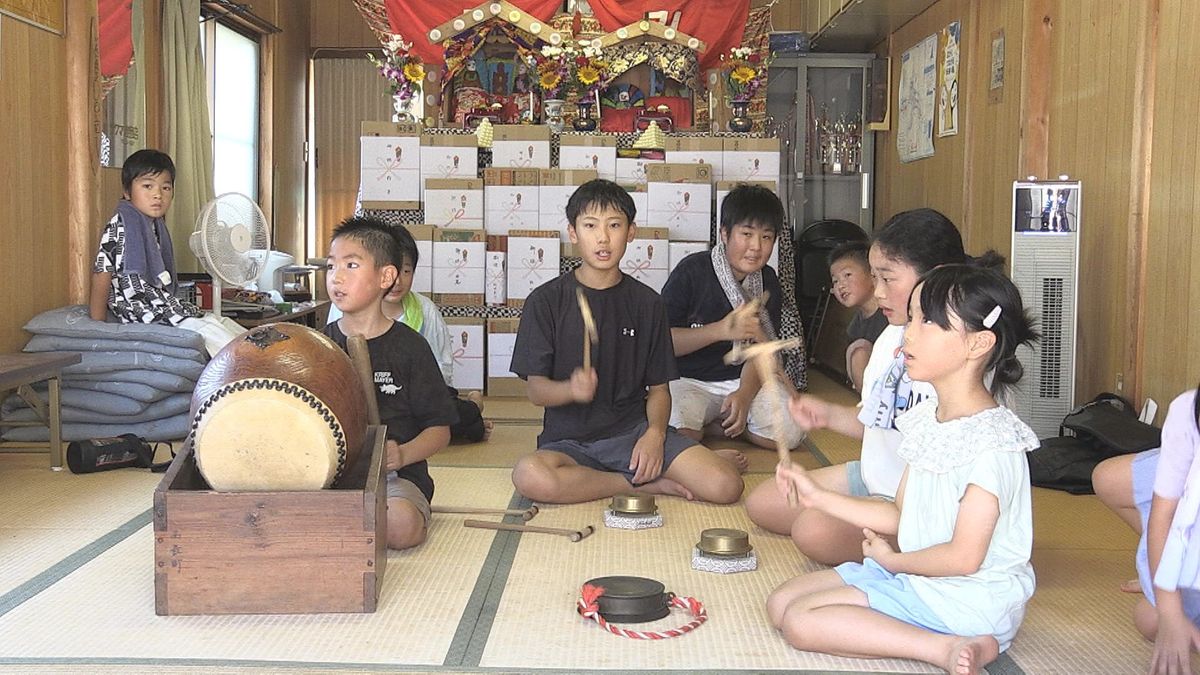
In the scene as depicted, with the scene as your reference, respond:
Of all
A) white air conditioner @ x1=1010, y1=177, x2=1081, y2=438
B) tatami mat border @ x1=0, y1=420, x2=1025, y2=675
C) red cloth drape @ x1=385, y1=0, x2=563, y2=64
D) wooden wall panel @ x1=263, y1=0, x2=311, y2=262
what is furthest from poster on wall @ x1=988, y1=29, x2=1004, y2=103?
wooden wall panel @ x1=263, y1=0, x2=311, y2=262

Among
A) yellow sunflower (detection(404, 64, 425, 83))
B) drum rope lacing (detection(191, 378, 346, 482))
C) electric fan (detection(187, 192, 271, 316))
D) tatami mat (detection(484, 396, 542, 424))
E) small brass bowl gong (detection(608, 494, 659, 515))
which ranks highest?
yellow sunflower (detection(404, 64, 425, 83))

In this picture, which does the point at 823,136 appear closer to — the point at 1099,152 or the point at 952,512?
the point at 1099,152

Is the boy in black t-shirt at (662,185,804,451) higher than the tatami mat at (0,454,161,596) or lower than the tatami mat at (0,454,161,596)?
higher

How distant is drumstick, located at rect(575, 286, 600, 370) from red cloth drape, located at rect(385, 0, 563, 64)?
12.8 ft

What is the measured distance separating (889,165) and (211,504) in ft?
20.4

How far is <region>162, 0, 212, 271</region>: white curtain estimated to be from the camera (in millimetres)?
6559

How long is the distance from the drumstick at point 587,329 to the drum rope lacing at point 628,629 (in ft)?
3.27

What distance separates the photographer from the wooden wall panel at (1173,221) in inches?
149

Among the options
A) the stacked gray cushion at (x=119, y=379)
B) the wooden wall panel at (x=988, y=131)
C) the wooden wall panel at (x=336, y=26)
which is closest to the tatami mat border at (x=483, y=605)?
the stacked gray cushion at (x=119, y=379)

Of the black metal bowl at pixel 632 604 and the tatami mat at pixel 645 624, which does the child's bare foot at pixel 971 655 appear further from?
the black metal bowl at pixel 632 604

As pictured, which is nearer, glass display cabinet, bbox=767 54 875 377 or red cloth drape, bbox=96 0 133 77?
red cloth drape, bbox=96 0 133 77

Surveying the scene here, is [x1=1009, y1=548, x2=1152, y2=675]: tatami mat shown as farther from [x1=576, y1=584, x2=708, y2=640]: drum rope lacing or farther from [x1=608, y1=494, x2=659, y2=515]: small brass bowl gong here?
[x1=608, y1=494, x2=659, y2=515]: small brass bowl gong

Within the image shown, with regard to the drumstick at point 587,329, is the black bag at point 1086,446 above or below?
below

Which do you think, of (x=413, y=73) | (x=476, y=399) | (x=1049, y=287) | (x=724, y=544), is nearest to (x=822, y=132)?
(x=413, y=73)
